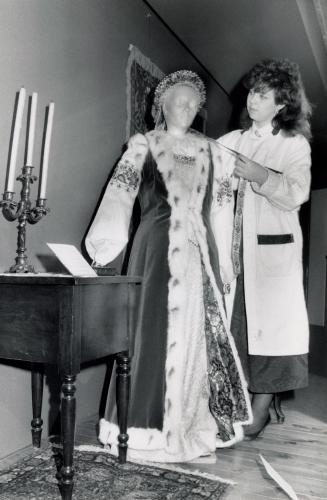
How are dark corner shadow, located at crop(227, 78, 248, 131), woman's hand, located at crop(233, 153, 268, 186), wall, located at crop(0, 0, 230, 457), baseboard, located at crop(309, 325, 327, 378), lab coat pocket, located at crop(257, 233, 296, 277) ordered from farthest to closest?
baseboard, located at crop(309, 325, 327, 378) < dark corner shadow, located at crop(227, 78, 248, 131) < lab coat pocket, located at crop(257, 233, 296, 277) < woman's hand, located at crop(233, 153, 268, 186) < wall, located at crop(0, 0, 230, 457)

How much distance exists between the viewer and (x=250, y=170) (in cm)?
249

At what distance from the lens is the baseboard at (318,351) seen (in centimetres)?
499

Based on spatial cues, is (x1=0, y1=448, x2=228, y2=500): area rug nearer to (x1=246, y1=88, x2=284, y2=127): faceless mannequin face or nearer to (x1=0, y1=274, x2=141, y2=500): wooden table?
(x1=0, y1=274, x2=141, y2=500): wooden table

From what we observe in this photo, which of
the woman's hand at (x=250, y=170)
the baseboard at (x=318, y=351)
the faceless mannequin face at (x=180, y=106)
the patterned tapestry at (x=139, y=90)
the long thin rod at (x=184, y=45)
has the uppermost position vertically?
the long thin rod at (x=184, y=45)

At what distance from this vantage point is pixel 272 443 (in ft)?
8.23

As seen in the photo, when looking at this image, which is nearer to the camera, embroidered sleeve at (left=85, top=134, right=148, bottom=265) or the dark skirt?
embroidered sleeve at (left=85, top=134, right=148, bottom=265)

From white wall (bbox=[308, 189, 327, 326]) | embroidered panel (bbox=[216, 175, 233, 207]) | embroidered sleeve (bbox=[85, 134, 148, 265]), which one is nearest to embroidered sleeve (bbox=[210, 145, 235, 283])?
embroidered panel (bbox=[216, 175, 233, 207])

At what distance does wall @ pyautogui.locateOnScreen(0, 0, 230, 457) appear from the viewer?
6.87 feet

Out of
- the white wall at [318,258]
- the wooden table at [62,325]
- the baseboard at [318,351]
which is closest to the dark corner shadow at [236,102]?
the baseboard at [318,351]

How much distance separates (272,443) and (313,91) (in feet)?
11.5

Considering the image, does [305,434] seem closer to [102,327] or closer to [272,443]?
[272,443]

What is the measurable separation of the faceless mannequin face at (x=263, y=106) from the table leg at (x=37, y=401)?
5.39 ft

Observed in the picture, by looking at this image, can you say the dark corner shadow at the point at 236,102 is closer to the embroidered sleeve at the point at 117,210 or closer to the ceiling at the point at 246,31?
the ceiling at the point at 246,31

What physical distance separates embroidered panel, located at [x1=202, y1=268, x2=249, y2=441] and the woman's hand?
550 millimetres
